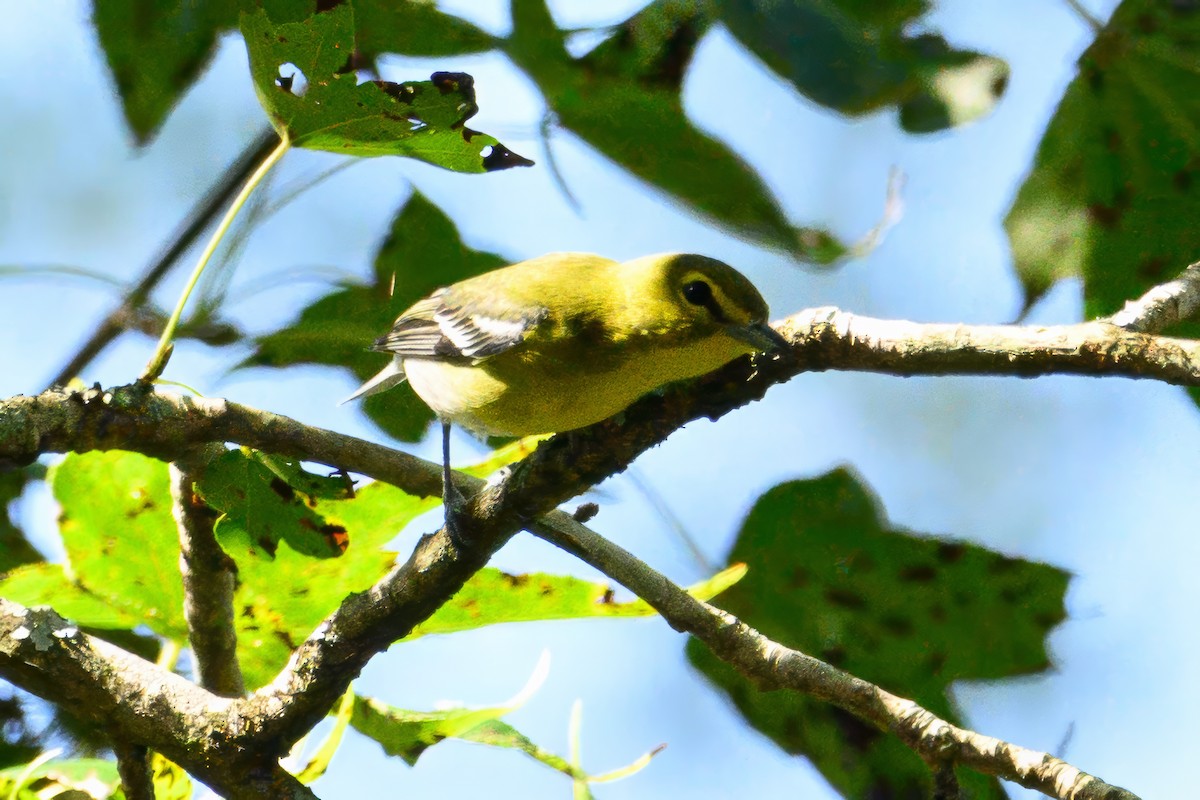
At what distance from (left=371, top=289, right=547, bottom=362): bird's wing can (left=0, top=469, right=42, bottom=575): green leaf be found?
899mm

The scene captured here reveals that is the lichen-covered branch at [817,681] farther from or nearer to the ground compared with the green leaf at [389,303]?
nearer to the ground

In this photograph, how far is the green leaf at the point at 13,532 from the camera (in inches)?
95.1

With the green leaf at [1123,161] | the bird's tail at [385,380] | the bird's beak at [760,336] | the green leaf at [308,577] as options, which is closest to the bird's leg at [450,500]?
the green leaf at [308,577]

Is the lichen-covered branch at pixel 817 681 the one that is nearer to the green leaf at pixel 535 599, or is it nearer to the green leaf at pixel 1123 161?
the green leaf at pixel 535 599

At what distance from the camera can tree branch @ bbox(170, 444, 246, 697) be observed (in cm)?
182

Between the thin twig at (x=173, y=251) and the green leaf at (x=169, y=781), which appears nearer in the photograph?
the green leaf at (x=169, y=781)

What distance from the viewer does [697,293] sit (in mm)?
1933

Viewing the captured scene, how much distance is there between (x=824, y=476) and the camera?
2.18m

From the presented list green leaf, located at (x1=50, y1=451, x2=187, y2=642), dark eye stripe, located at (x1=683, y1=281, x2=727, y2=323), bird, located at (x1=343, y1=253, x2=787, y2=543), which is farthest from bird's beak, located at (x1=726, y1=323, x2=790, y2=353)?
green leaf, located at (x1=50, y1=451, x2=187, y2=642)

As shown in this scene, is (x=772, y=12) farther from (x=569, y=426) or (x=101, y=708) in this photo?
(x=101, y=708)

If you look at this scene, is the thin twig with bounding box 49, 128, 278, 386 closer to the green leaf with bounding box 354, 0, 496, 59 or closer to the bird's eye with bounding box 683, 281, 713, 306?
the green leaf with bounding box 354, 0, 496, 59

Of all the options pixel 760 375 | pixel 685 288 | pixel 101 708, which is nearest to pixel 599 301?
pixel 685 288

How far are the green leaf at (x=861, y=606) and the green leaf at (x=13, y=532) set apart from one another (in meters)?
1.56

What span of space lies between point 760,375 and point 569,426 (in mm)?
505
